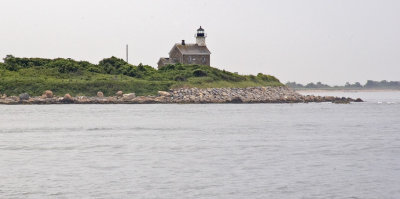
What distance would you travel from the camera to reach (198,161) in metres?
30.5

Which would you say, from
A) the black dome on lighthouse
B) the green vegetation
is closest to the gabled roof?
the black dome on lighthouse

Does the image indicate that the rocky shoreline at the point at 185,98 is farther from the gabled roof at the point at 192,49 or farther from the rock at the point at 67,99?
the gabled roof at the point at 192,49

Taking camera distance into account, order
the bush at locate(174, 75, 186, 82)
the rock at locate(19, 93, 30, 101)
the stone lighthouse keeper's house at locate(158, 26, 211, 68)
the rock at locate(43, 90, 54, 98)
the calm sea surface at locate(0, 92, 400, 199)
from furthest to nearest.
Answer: the stone lighthouse keeper's house at locate(158, 26, 211, 68)
the bush at locate(174, 75, 186, 82)
the rock at locate(43, 90, 54, 98)
the rock at locate(19, 93, 30, 101)
the calm sea surface at locate(0, 92, 400, 199)

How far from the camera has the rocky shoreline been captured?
312 feet

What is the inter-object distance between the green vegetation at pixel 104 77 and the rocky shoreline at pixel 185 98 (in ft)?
5.26

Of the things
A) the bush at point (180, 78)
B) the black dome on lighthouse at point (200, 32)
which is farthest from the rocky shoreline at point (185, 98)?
the black dome on lighthouse at point (200, 32)

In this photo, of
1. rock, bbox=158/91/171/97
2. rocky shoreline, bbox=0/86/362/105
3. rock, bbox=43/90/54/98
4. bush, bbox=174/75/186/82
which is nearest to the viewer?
rocky shoreline, bbox=0/86/362/105

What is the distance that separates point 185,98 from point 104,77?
573 inches

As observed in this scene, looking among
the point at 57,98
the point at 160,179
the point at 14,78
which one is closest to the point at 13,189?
the point at 160,179

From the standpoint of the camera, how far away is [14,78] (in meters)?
102

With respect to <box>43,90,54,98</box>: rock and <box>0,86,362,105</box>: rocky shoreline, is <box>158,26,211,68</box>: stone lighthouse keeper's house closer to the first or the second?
<box>0,86,362,105</box>: rocky shoreline

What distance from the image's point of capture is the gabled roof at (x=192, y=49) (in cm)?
12238

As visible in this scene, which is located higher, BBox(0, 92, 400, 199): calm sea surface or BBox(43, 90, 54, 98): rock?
BBox(43, 90, 54, 98): rock

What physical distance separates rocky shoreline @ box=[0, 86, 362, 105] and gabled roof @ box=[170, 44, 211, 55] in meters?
16.9
